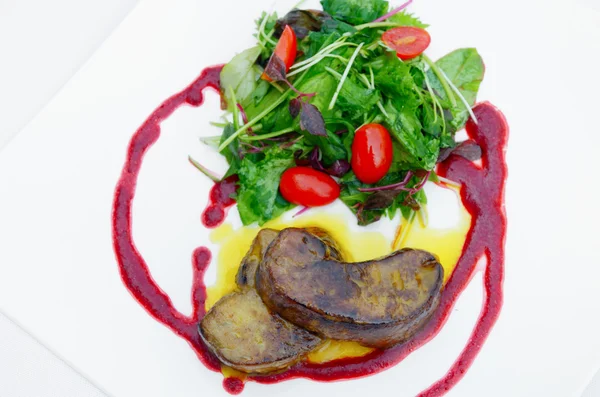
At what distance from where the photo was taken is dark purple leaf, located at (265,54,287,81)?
3.54 meters

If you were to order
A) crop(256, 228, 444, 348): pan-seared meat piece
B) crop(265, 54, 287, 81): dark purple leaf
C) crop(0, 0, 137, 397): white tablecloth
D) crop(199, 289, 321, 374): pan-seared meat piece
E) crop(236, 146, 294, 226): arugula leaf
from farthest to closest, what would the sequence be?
crop(0, 0, 137, 397): white tablecloth → crop(236, 146, 294, 226): arugula leaf → crop(265, 54, 287, 81): dark purple leaf → crop(199, 289, 321, 374): pan-seared meat piece → crop(256, 228, 444, 348): pan-seared meat piece

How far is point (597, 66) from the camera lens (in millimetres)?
3875

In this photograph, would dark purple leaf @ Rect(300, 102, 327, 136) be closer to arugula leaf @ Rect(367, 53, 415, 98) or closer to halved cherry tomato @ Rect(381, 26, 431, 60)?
arugula leaf @ Rect(367, 53, 415, 98)

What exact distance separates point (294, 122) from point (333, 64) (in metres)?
0.48

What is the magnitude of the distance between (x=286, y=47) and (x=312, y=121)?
2.02ft

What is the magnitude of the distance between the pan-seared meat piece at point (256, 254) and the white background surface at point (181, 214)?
0.42 metres

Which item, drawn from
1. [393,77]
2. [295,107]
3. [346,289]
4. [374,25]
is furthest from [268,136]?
[346,289]

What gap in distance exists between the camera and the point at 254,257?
11.8 ft

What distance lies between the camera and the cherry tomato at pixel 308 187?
3607 mm

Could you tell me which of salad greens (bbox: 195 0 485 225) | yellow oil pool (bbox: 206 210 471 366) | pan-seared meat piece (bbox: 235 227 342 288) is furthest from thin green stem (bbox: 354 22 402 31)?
pan-seared meat piece (bbox: 235 227 342 288)

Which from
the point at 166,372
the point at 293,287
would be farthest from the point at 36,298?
the point at 293,287

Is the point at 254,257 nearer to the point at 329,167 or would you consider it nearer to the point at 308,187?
the point at 308,187

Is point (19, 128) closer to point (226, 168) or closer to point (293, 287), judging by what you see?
point (226, 168)

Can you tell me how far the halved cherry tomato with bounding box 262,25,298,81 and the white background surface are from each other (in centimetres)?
47
